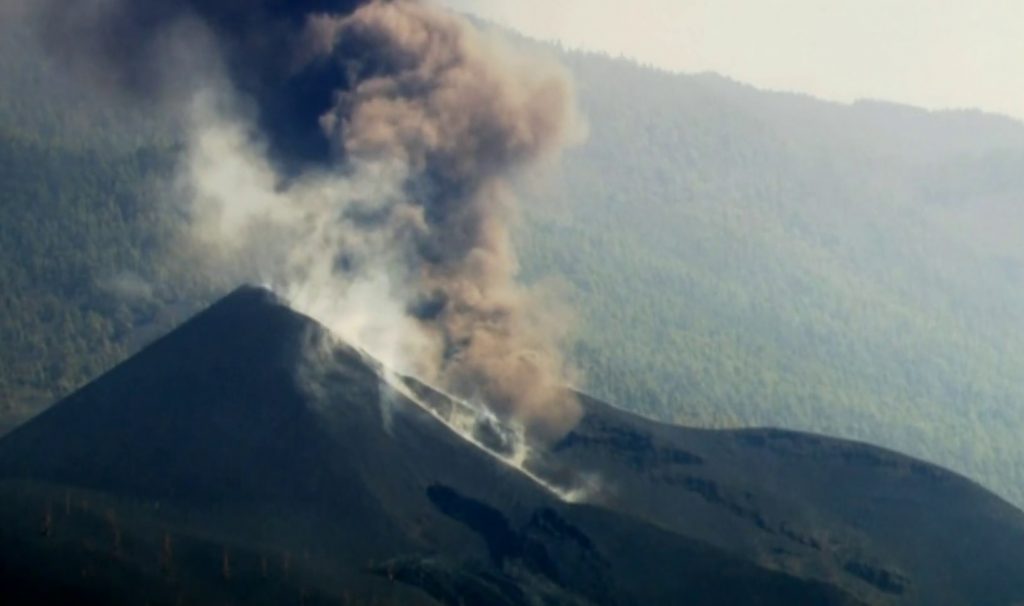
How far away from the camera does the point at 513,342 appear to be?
10212cm

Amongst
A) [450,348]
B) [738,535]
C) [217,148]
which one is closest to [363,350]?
[450,348]

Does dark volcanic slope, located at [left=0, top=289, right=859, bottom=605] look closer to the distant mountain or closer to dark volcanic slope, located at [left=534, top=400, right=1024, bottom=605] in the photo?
the distant mountain

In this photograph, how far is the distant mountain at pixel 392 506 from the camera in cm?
6825

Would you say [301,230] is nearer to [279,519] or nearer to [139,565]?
[279,519]

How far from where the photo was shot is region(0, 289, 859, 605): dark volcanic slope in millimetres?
67438

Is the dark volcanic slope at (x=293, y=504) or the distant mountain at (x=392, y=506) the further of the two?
the distant mountain at (x=392, y=506)

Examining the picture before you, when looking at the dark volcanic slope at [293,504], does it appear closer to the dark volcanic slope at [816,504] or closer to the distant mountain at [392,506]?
the distant mountain at [392,506]

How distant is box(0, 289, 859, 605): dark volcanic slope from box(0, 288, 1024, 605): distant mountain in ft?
0.37

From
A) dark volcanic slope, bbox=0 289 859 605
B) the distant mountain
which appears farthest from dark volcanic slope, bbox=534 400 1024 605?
dark volcanic slope, bbox=0 289 859 605

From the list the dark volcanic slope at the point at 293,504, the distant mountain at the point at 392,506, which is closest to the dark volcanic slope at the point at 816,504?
the distant mountain at the point at 392,506

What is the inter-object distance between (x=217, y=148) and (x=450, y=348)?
1924 inches

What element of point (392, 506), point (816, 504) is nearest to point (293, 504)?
point (392, 506)

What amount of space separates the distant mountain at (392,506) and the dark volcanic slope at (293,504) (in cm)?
11

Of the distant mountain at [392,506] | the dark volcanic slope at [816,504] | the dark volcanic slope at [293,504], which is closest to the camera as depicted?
the dark volcanic slope at [293,504]
